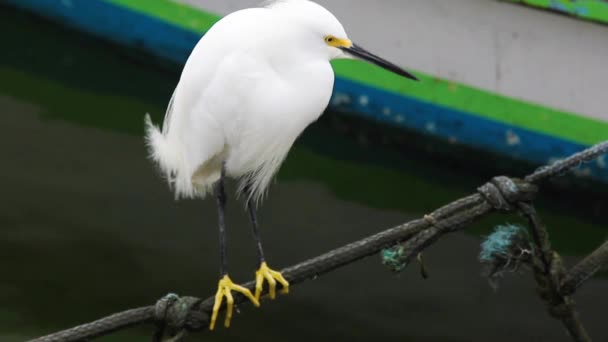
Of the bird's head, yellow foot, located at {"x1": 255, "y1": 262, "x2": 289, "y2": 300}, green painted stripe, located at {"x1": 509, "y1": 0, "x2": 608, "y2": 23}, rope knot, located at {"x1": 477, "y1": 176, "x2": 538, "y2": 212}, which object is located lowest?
yellow foot, located at {"x1": 255, "y1": 262, "x2": 289, "y2": 300}

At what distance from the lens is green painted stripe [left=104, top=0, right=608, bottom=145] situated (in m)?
3.82

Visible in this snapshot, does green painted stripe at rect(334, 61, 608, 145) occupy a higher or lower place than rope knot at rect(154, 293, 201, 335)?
higher

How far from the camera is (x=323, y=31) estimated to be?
2.26 meters

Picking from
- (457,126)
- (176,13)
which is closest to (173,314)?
(457,126)

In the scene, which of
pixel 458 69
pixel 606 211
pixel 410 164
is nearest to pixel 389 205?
pixel 410 164

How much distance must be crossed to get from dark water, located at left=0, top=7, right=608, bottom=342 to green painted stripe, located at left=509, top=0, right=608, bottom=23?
77cm

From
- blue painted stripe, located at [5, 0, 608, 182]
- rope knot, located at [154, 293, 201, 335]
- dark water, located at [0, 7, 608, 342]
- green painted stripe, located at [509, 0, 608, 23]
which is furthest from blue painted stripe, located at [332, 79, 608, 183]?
rope knot, located at [154, 293, 201, 335]

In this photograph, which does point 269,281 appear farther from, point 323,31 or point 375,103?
point 375,103

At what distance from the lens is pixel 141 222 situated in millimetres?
3730

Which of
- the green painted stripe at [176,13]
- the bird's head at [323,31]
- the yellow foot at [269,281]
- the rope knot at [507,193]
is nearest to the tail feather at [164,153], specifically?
the yellow foot at [269,281]

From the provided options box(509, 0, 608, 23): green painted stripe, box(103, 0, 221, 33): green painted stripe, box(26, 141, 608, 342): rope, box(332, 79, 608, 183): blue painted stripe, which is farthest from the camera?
box(103, 0, 221, 33): green painted stripe

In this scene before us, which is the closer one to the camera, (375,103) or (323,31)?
(323,31)

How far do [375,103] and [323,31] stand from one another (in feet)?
6.35

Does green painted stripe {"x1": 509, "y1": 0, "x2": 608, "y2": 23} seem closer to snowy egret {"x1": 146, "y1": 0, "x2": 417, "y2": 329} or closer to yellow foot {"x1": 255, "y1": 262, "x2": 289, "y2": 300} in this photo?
snowy egret {"x1": 146, "y1": 0, "x2": 417, "y2": 329}
